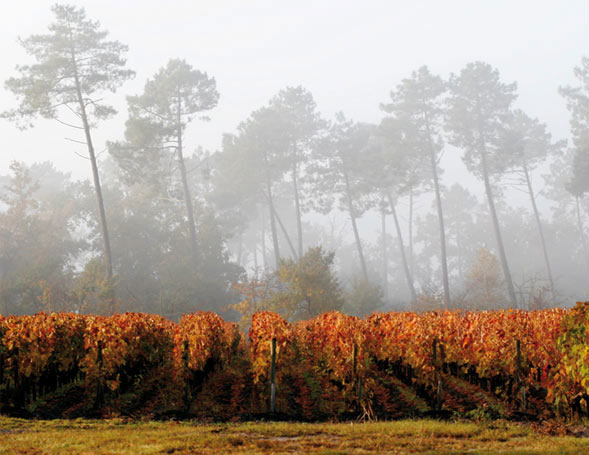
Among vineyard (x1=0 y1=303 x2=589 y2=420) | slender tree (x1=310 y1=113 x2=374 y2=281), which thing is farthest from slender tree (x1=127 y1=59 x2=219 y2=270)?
vineyard (x1=0 y1=303 x2=589 y2=420)

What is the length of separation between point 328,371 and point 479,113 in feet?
121

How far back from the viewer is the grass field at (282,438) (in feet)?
23.0

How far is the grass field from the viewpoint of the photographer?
23.0 feet

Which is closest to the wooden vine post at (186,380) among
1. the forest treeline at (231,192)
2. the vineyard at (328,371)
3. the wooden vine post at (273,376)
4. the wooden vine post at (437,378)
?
the vineyard at (328,371)

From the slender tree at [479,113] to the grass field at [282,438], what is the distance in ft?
127

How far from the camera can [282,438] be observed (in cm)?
788

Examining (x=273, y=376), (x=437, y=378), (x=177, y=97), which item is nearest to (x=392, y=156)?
(x=177, y=97)

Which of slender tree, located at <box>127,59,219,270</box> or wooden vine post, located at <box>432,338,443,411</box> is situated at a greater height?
slender tree, located at <box>127,59,219,270</box>

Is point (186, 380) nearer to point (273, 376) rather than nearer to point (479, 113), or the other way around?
point (273, 376)

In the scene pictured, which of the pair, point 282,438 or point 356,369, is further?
point 356,369

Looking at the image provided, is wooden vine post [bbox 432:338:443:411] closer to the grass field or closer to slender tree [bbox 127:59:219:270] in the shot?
the grass field

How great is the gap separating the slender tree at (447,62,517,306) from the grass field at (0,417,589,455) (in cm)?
3863

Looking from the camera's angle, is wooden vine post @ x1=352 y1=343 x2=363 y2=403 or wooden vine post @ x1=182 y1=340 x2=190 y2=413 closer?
wooden vine post @ x1=352 y1=343 x2=363 y2=403

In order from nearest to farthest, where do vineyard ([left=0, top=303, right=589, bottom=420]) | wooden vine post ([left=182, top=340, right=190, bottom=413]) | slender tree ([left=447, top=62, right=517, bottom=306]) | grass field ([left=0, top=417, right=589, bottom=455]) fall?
1. grass field ([left=0, top=417, right=589, bottom=455])
2. vineyard ([left=0, top=303, right=589, bottom=420])
3. wooden vine post ([left=182, top=340, right=190, bottom=413])
4. slender tree ([left=447, top=62, right=517, bottom=306])
